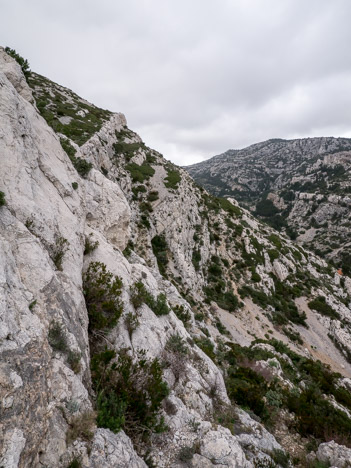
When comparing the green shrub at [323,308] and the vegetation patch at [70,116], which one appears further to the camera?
the green shrub at [323,308]

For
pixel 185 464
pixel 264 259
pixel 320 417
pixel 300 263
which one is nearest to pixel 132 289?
pixel 185 464

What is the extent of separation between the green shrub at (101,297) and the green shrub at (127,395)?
1144 millimetres

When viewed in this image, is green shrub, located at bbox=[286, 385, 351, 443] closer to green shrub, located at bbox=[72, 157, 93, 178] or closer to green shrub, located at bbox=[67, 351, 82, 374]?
green shrub, located at bbox=[67, 351, 82, 374]

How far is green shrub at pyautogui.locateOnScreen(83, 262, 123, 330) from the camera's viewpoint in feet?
26.6

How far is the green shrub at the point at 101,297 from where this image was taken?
26.6ft

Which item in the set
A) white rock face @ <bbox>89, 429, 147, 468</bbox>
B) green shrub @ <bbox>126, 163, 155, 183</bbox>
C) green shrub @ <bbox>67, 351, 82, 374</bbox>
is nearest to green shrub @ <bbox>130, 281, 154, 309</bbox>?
green shrub @ <bbox>67, 351, 82, 374</bbox>

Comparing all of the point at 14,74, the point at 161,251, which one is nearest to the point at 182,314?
the point at 161,251

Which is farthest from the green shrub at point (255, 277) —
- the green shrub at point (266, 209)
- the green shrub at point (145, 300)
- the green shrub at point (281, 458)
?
the green shrub at point (266, 209)

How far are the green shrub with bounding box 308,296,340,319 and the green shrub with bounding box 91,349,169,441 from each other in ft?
130

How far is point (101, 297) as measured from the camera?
8.91 m

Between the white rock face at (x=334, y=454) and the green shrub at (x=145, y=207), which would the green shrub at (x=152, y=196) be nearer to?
the green shrub at (x=145, y=207)

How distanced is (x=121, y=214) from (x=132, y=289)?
7.47m

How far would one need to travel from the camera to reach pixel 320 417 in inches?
449

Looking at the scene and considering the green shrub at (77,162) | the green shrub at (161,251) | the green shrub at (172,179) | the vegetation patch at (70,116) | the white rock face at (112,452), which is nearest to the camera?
the white rock face at (112,452)
